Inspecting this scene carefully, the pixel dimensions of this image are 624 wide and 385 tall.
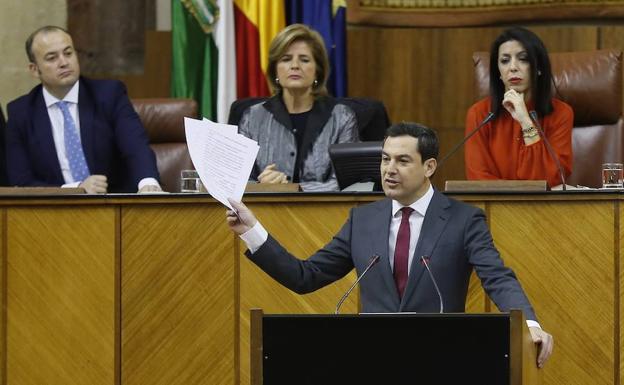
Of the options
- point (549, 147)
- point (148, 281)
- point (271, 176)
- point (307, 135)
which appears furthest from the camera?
point (307, 135)

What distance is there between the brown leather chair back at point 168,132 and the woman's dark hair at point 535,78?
1.39 meters

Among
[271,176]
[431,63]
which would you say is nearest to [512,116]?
[271,176]

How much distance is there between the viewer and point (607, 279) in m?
4.74

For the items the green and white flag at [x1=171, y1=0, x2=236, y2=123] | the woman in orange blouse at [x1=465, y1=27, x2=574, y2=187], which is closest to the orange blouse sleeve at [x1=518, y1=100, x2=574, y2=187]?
the woman in orange blouse at [x1=465, y1=27, x2=574, y2=187]

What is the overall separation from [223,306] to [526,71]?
159 centimetres

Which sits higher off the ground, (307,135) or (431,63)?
(431,63)

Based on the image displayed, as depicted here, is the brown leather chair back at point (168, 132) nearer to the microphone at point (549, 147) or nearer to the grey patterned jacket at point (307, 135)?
the grey patterned jacket at point (307, 135)

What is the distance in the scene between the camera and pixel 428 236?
4.00 meters

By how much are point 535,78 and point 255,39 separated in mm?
2016

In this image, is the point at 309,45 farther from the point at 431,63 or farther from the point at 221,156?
the point at 221,156

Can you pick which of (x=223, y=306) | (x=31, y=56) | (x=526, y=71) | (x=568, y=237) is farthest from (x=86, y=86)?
(x=568, y=237)

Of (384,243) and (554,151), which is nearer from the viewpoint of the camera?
(384,243)

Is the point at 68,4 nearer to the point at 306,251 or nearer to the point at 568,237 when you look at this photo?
the point at 306,251

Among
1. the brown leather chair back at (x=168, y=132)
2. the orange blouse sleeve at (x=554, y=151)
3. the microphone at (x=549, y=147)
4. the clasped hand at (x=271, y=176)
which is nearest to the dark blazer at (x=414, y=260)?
the microphone at (x=549, y=147)
